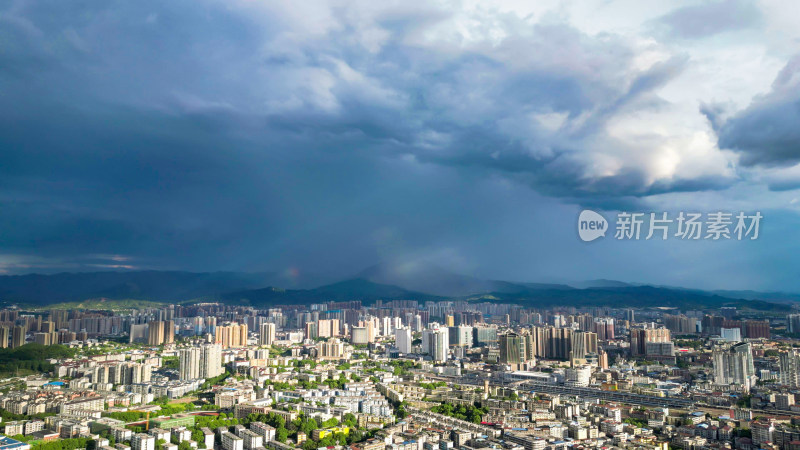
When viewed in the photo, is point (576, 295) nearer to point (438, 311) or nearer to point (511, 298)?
point (511, 298)

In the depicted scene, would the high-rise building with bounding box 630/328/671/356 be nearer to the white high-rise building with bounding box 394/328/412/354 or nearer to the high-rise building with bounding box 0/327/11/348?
the white high-rise building with bounding box 394/328/412/354

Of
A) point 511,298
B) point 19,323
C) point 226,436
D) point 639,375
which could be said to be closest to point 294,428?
point 226,436

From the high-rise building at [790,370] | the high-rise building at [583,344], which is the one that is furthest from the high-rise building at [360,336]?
the high-rise building at [790,370]

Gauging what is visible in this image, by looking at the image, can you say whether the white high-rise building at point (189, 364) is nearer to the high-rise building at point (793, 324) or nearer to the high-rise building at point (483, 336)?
the high-rise building at point (483, 336)

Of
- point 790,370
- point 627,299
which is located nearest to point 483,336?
point 790,370

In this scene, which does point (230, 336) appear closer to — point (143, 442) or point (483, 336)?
point (483, 336)
